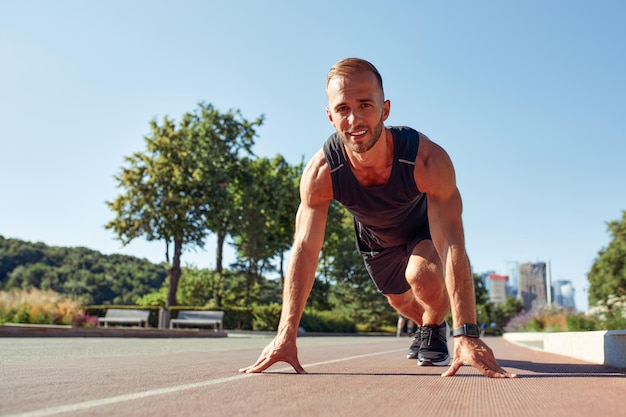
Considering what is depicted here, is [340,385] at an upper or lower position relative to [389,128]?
lower

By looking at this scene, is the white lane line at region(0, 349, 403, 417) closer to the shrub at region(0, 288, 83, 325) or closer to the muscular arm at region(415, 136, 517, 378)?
the muscular arm at region(415, 136, 517, 378)

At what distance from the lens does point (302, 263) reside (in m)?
3.78

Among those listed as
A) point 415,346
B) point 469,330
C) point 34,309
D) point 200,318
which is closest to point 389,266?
point 415,346

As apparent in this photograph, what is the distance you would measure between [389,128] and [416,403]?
2.21 m

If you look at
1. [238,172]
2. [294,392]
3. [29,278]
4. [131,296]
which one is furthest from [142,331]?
[29,278]

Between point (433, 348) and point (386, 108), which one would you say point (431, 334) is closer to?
point (433, 348)

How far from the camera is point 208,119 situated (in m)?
34.9

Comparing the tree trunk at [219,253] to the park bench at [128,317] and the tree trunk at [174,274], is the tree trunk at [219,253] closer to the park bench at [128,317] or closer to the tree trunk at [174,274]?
the tree trunk at [174,274]

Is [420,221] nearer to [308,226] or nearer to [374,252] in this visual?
[374,252]

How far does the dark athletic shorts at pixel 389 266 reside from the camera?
16.7ft

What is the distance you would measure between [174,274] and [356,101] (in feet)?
96.3

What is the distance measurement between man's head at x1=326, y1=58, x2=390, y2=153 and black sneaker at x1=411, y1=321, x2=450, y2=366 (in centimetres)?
160

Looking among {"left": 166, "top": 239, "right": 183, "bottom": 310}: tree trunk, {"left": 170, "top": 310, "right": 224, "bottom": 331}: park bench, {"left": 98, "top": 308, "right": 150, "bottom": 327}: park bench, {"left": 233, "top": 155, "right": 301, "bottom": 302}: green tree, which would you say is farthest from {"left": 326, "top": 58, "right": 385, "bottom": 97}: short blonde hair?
{"left": 233, "top": 155, "right": 301, "bottom": 302}: green tree

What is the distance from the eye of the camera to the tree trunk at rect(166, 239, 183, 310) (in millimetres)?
30812
